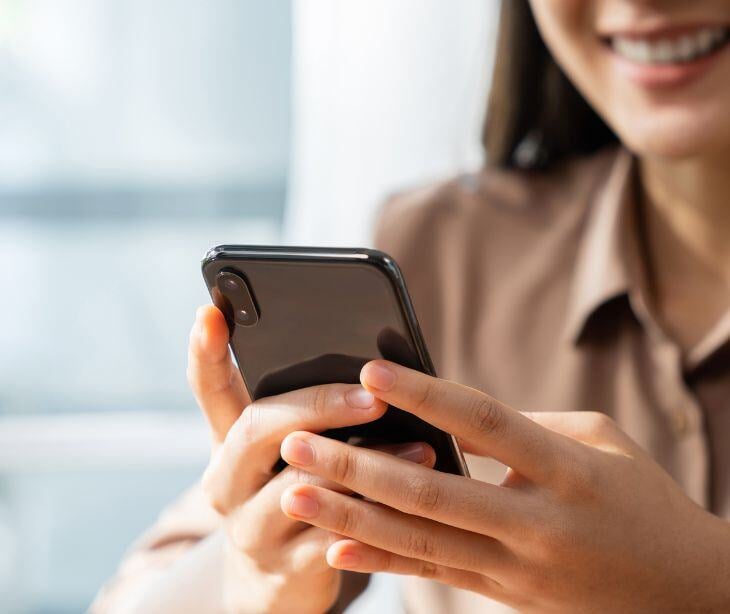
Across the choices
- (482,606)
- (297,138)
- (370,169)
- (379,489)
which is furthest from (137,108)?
(379,489)

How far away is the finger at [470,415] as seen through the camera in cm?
50

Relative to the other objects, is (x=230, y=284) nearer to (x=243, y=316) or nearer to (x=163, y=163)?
(x=243, y=316)

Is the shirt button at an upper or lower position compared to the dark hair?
lower

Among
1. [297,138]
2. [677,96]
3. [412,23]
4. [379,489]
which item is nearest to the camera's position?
[379,489]

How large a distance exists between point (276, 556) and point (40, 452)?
1.14 metres

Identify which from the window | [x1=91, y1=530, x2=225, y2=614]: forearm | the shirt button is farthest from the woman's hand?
the window

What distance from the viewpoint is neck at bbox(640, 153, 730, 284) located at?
0.97 meters

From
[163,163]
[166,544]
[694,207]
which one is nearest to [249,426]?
[166,544]

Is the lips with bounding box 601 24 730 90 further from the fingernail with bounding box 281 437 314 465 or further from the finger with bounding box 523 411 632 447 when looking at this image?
the fingernail with bounding box 281 437 314 465

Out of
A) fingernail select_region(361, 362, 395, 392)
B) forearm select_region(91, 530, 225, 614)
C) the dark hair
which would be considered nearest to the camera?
fingernail select_region(361, 362, 395, 392)

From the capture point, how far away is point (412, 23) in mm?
1379

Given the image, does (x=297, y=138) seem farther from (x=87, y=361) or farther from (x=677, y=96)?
(x=677, y=96)

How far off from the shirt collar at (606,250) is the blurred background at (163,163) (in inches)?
14.6

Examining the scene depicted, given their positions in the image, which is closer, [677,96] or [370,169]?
[677,96]
